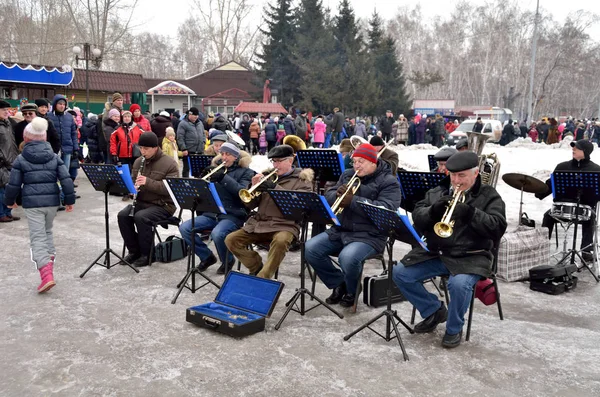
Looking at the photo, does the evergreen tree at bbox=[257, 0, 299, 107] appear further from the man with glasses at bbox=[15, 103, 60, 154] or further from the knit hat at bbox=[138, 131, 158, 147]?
the knit hat at bbox=[138, 131, 158, 147]

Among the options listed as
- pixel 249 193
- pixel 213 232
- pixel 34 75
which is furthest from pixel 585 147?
pixel 34 75

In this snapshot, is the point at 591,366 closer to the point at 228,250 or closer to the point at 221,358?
the point at 221,358

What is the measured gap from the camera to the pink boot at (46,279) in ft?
19.1

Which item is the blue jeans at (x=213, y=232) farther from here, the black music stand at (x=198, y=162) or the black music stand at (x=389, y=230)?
the black music stand at (x=389, y=230)

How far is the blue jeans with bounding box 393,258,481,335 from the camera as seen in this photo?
4.49m

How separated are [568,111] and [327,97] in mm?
50380

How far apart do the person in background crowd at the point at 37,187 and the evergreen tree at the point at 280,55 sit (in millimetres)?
32092

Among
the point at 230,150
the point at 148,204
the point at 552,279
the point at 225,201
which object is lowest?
the point at 552,279

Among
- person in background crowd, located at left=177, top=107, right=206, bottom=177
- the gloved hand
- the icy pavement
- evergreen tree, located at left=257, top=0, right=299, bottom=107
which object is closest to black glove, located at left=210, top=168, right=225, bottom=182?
the icy pavement

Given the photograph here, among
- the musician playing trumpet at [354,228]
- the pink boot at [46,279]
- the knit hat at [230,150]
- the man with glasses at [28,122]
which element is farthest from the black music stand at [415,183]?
the man with glasses at [28,122]

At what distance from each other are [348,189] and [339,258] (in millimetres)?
659

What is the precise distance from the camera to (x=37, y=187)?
5883 mm

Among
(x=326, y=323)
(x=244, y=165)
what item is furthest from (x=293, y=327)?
(x=244, y=165)

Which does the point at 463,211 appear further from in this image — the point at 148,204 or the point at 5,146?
the point at 5,146
